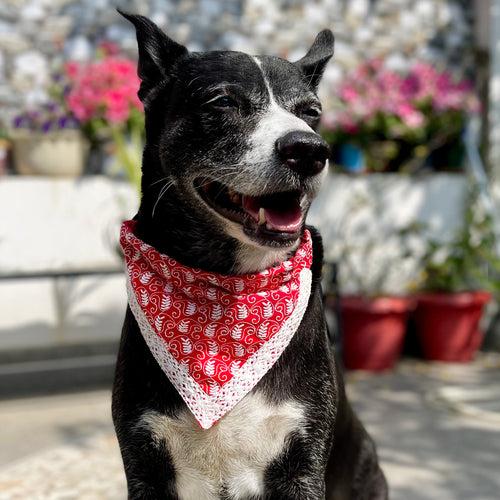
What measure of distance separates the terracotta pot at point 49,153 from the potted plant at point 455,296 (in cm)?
260

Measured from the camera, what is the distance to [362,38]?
637cm

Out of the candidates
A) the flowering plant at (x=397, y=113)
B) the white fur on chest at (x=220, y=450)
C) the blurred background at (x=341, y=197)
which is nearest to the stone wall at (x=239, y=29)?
the blurred background at (x=341, y=197)

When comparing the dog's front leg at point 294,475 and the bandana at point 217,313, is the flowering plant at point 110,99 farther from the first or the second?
the dog's front leg at point 294,475

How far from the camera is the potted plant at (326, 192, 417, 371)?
5266mm

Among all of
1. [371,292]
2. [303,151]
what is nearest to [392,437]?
[371,292]

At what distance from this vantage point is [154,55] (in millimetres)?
2250

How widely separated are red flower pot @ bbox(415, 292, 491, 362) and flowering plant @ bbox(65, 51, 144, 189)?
225cm

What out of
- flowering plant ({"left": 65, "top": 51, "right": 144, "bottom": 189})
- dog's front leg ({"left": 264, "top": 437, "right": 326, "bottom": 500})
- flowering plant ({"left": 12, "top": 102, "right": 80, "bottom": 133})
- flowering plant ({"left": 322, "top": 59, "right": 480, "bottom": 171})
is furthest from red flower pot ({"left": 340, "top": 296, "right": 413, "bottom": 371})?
dog's front leg ({"left": 264, "top": 437, "right": 326, "bottom": 500})

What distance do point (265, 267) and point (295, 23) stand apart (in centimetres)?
442

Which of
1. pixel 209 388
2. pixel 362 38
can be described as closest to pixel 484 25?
pixel 362 38

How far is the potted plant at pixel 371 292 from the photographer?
5.27m

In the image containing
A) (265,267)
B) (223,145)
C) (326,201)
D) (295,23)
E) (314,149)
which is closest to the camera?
(314,149)

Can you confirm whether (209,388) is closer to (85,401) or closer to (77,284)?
(85,401)

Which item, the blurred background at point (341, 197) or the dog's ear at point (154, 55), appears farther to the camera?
the blurred background at point (341, 197)
